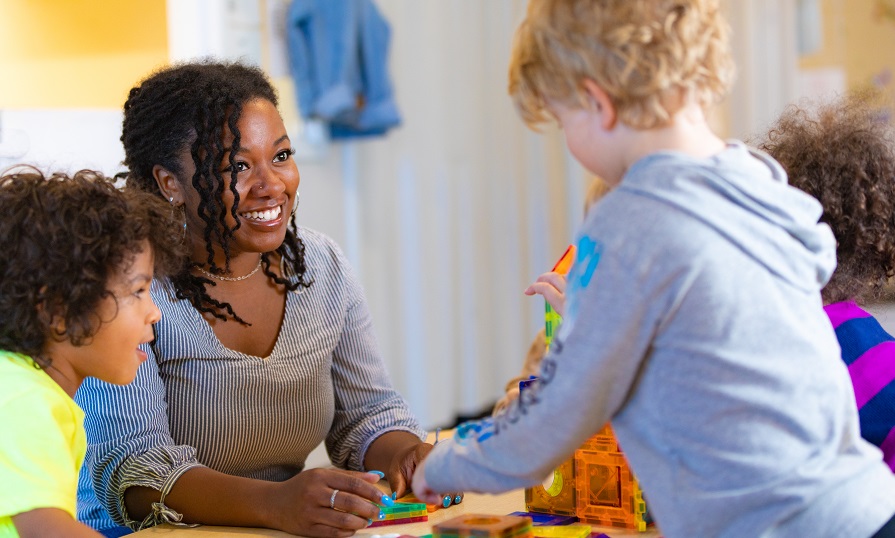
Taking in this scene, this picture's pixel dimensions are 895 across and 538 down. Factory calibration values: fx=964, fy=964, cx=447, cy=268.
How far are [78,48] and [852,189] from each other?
83.3 inches

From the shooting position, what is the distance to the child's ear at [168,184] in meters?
1.51

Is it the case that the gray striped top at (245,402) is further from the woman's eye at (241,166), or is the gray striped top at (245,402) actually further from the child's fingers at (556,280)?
the child's fingers at (556,280)

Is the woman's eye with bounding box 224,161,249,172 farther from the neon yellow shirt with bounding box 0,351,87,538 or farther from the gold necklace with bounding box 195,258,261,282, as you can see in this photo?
the neon yellow shirt with bounding box 0,351,87,538

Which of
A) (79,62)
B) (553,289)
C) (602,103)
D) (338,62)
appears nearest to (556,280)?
(553,289)

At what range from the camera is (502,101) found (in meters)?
3.81

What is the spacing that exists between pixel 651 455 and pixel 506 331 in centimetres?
313

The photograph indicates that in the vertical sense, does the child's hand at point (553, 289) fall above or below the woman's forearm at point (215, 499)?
above

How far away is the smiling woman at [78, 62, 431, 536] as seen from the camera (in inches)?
53.6

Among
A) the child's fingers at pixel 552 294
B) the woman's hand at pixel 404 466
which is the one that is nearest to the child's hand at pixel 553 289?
the child's fingers at pixel 552 294

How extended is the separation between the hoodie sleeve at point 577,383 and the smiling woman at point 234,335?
1.66ft

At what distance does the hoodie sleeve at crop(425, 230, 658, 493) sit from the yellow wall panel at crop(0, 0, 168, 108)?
1999mm

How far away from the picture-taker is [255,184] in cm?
150

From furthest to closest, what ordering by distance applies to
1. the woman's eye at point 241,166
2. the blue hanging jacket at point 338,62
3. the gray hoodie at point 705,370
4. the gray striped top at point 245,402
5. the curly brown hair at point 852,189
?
the blue hanging jacket at point 338,62 → the woman's eye at point 241,166 → the gray striped top at point 245,402 → the curly brown hair at point 852,189 → the gray hoodie at point 705,370

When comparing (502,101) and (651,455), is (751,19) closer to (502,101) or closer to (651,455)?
(502,101)
